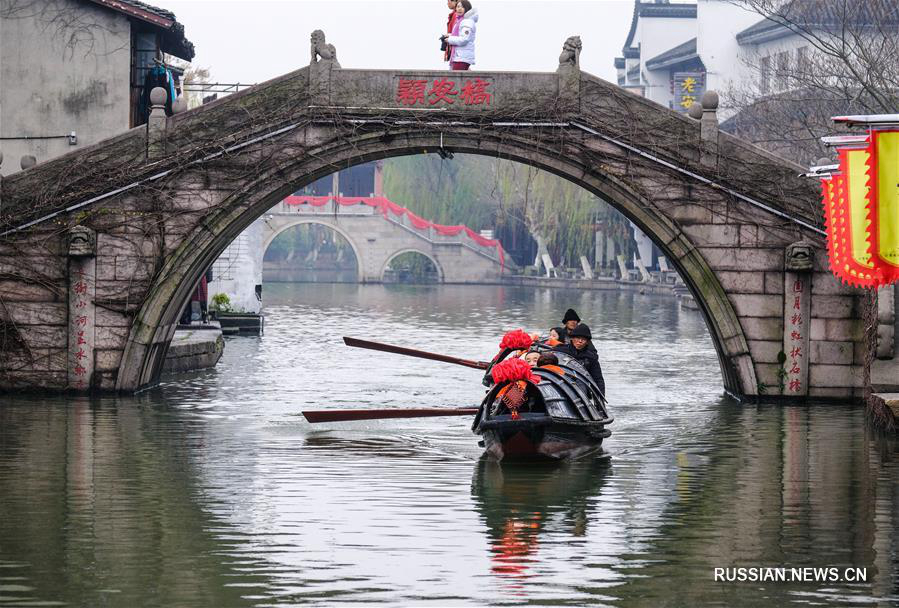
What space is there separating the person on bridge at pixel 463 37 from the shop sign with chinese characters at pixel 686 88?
32.8 meters

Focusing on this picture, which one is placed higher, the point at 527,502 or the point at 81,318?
the point at 81,318

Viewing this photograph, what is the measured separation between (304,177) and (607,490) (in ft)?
26.5

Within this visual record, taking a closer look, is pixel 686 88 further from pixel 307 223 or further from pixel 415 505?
pixel 415 505

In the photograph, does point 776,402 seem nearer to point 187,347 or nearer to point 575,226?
point 187,347

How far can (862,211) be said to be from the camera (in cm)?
1373

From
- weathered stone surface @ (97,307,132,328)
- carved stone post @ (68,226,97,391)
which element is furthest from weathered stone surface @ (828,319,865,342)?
carved stone post @ (68,226,97,391)

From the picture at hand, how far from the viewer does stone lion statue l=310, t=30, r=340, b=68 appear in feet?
67.3

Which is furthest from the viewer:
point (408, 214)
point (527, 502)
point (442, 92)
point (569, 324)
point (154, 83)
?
point (408, 214)

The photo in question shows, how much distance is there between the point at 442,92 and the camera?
67.7 feet

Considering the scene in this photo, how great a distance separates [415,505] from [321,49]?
9071 mm

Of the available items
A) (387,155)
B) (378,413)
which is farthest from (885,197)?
(387,155)

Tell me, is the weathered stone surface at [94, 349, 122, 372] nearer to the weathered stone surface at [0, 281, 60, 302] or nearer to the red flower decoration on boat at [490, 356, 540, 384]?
the weathered stone surface at [0, 281, 60, 302]

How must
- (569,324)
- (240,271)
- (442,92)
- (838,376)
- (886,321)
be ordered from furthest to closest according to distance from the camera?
1. (240,271)
2. (442,92)
3. (838,376)
4. (569,324)
5. (886,321)

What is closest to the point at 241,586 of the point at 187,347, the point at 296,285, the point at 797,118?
the point at 187,347
